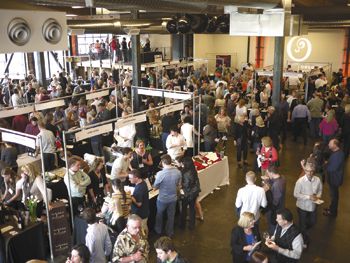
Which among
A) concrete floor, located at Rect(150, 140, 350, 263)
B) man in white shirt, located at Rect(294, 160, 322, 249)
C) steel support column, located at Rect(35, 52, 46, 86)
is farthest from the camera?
steel support column, located at Rect(35, 52, 46, 86)

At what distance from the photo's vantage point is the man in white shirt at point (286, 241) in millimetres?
3793

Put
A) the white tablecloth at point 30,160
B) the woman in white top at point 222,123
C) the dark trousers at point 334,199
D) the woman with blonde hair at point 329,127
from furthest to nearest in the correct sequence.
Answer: the woman in white top at point 222,123 < the woman with blonde hair at point 329,127 < the white tablecloth at point 30,160 < the dark trousers at point 334,199

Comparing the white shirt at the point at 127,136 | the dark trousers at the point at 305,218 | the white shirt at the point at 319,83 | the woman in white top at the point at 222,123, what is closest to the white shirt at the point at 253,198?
the dark trousers at the point at 305,218

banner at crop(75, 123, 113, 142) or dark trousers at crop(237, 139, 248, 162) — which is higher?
banner at crop(75, 123, 113, 142)

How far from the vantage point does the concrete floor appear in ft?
16.9

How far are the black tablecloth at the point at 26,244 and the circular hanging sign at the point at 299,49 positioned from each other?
671 inches

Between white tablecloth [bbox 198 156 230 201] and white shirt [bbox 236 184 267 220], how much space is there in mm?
1852

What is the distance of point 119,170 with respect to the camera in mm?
5609

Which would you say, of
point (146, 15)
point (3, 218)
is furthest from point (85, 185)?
point (146, 15)

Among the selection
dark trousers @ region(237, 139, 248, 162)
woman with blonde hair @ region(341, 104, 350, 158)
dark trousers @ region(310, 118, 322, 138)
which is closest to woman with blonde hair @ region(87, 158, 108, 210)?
dark trousers @ region(237, 139, 248, 162)

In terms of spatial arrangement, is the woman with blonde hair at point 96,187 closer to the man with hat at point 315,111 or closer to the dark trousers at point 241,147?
the dark trousers at point 241,147

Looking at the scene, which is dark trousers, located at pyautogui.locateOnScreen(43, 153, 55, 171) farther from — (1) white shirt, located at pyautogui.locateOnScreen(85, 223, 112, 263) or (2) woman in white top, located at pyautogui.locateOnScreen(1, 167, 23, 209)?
(1) white shirt, located at pyautogui.locateOnScreen(85, 223, 112, 263)

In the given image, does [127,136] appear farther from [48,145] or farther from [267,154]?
[267,154]

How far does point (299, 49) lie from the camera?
1923 centimetres
